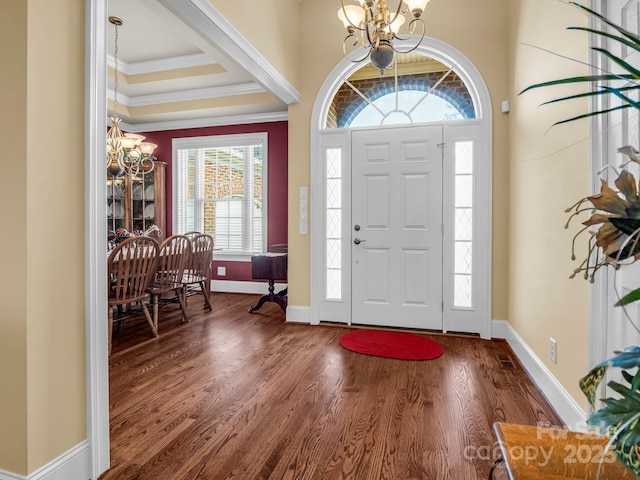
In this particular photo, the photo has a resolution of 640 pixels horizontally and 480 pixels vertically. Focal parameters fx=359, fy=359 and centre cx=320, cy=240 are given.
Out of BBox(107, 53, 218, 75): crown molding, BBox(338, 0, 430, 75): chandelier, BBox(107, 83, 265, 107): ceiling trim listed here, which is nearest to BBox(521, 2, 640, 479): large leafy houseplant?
BBox(338, 0, 430, 75): chandelier

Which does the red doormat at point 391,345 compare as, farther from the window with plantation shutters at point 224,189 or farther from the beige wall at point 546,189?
the window with plantation shutters at point 224,189

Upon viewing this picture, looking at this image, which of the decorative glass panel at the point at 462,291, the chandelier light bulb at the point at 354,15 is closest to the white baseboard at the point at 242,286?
the decorative glass panel at the point at 462,291

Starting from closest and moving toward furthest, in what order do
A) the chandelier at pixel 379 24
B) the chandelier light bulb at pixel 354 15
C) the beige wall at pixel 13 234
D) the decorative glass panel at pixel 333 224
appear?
the beige wall at pixel 13 234 → the chandelier at pixel 379 24 → the chandelier light bulb at pixel 354 15 → the decorative glass panel at pixel 333 224

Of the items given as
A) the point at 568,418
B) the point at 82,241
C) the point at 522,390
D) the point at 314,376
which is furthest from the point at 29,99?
the point at 522,390

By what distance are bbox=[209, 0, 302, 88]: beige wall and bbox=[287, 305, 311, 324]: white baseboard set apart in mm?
2435

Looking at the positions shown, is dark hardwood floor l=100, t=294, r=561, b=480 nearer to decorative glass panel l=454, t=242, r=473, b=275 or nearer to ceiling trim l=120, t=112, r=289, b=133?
decorative glass panel l=454, t=242, r=473, b=275

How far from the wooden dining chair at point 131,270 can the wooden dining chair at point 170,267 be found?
0.66ft

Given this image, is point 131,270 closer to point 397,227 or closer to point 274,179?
point 397,227

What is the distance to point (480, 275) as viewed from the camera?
3.52 m

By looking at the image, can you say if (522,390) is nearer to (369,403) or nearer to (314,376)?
(369,403)

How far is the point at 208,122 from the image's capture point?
5.76m

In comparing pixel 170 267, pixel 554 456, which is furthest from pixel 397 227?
pixel 554 456

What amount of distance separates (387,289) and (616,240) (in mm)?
3158

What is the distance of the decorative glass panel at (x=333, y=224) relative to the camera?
3.93m
